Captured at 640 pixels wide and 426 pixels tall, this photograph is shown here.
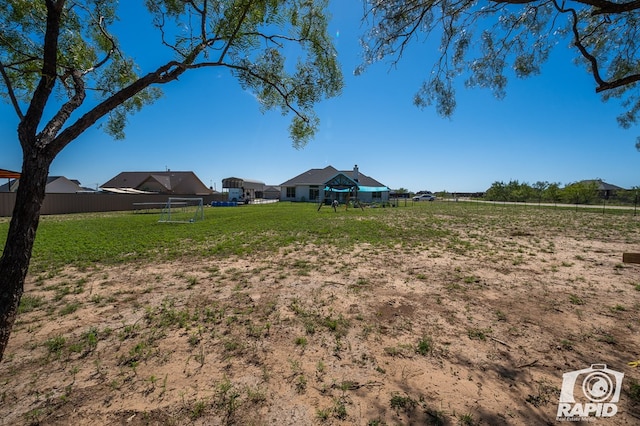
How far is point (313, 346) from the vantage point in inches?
127

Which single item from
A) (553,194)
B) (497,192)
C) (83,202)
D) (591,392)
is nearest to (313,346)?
(591,392)

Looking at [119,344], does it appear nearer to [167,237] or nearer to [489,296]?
[489,296]

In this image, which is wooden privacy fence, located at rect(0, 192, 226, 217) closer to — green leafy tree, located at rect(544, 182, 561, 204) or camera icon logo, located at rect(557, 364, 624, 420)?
camera icon logo, located at rect(557, 364, 624, 420)

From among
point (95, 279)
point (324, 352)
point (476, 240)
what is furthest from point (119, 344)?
point (476, 240)

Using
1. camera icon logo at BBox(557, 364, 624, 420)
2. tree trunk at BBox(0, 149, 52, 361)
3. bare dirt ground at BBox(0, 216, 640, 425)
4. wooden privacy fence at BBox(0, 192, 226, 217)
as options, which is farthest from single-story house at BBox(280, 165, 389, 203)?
tree trunk at BBox(0, 149, 52, 361)

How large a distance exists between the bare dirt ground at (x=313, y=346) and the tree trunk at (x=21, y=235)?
2.79ft

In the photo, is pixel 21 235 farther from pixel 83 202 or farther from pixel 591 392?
pixel 83 202

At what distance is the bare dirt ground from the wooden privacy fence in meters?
21.9

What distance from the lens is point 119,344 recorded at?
321cm

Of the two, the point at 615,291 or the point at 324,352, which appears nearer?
the point at 324,352

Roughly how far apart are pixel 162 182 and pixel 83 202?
2068 centimetres

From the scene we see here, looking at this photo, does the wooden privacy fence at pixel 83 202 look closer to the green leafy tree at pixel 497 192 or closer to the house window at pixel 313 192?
the house window at pixel 313 192

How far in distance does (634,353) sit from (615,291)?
280 cm

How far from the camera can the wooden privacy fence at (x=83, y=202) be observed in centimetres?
1930
